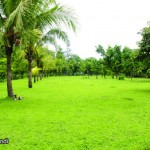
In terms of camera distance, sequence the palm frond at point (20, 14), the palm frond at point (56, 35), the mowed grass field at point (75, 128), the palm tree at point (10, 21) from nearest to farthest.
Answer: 1. the mowed grass field at point (75, 128)
2. the palm frond at point (20, 14)
3. the palm tree at point (10, 21)
4. the palm frond at point (56, 35)

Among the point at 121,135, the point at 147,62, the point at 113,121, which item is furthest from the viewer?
the point at 147,62

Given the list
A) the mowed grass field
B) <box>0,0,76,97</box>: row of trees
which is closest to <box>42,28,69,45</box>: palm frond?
<box>0,0,76,97</box>: row of trees

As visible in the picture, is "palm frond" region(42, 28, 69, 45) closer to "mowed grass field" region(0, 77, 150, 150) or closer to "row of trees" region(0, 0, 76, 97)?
"row of trees" region(0, 0, 76, 97)

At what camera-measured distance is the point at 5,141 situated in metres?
5.66

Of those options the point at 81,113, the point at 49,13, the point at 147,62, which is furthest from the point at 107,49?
the point at 81,113

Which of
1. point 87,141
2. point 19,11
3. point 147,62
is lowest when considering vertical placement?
point 87,141

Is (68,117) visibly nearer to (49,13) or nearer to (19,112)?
(19,112)

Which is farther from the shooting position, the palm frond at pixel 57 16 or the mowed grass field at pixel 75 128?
the palm frond at pixel 57 16

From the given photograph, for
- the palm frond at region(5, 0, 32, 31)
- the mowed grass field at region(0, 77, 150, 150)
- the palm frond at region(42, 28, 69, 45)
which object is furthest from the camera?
the palm frond at region(42, 28, 69, 45)

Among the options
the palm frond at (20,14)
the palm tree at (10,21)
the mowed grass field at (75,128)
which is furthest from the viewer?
the palm tree at (10,21)

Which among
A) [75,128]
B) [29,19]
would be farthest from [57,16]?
[75,128]

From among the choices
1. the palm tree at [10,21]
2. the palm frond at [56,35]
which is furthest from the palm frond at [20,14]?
the palm frond at [56,35]

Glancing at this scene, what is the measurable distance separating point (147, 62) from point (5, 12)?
1100 cm

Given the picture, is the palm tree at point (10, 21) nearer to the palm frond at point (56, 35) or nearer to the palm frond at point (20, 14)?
the palm frond at point (20, 14)
